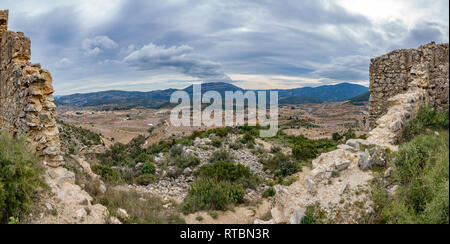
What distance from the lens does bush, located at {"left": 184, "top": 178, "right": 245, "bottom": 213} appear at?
7.09 metres

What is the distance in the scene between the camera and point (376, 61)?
827 centimetres

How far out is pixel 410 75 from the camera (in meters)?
7.46

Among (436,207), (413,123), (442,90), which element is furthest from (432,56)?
(436,207)

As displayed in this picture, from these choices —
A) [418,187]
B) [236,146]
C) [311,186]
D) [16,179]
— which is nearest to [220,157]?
[236,146]

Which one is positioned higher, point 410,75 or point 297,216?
point 410,75

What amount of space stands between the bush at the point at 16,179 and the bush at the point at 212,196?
3.72 meters

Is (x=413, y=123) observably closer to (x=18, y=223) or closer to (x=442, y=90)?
(x=442, y=90)

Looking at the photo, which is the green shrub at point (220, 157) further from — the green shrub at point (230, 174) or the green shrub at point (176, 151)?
the green shrub at point (176, 151)

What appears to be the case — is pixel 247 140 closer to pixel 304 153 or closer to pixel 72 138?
pixel 304 153

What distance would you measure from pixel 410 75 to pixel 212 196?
23.8 feet

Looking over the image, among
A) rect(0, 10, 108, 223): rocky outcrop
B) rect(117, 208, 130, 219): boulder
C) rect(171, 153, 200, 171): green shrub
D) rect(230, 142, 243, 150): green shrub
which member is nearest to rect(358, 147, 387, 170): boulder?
rect(117, 208, 130, 219): boulder

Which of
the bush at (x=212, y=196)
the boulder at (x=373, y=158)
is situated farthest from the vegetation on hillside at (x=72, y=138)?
the boulder at (x=373, y=158)

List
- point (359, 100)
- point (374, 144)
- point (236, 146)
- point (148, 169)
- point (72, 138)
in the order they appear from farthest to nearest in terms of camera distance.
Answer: point (359, 100)
point (72, 138)
point (236, 146)
point (148, 169)
point (374, 144)

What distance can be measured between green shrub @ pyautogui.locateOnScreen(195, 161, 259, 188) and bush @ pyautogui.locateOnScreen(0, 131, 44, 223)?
5.69 m
